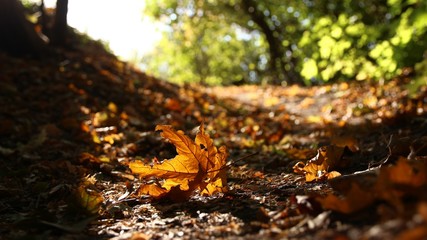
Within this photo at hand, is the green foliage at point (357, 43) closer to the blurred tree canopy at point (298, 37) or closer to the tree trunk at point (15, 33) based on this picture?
the blurred tree canopy at point (298, 37)

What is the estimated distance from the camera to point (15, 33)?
21.0 ft

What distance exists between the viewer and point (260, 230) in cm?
154

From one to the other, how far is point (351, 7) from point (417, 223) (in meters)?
7.76

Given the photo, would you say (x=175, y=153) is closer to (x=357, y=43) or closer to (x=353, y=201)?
(x=353, y=201)

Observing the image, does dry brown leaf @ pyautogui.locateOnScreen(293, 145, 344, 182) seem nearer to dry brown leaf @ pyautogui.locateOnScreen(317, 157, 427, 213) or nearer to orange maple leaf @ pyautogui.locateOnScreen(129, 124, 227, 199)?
orange maple leaf @ pyautogui.locateOnScreen(129, 124, 227, 199)

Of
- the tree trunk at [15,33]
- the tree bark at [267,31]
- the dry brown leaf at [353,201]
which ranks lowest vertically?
the dry brown leaf at [353,201]

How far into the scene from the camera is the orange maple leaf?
6.63 feet

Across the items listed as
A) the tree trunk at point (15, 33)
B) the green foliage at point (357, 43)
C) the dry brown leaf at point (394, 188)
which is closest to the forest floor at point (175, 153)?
the dry brown leaf at point (394, 188)

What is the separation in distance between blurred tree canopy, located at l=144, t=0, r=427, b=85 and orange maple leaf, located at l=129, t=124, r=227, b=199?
155cm

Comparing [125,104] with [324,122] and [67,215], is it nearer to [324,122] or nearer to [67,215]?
[324,122]

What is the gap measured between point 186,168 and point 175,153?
5.70 ft

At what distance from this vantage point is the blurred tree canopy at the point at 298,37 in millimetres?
4371

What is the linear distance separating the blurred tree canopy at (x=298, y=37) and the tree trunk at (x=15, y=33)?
428 cm

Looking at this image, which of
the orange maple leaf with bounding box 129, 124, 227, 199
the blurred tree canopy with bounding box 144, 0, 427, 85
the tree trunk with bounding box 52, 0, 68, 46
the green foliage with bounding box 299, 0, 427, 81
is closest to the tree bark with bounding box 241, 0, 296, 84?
the blurred tree canopy with bounding box 144, 0, 427, 85
